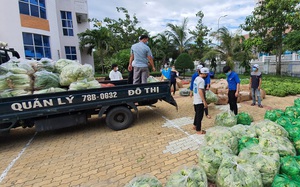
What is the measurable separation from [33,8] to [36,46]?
2648 mm

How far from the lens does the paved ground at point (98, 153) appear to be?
300 cm

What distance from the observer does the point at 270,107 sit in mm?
6551

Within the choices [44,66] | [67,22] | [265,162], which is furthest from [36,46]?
[265,162]

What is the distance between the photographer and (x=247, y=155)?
8.02 feet

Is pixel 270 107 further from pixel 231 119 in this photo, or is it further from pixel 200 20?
pixel 200 20

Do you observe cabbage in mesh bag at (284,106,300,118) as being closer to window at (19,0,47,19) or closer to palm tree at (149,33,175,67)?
window at (19,0,47,19)

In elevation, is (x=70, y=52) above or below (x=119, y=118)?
above

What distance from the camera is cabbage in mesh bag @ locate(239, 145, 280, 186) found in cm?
221

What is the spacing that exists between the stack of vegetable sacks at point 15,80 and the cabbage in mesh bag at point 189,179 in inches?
146

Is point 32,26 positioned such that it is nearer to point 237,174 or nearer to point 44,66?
point 44,66

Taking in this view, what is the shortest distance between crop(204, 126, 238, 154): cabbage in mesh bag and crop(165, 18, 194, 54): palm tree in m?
22.5

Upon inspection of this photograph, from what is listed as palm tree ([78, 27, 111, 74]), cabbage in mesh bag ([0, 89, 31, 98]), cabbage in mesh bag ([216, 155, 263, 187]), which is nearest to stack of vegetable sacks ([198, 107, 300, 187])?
cabbage in mesh bag ([216, 155, 263, 187])

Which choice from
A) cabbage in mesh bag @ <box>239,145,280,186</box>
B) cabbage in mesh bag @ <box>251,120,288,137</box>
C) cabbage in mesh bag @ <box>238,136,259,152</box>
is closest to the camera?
cabbage in mesh bag @ <box>239,145,280,186</box>

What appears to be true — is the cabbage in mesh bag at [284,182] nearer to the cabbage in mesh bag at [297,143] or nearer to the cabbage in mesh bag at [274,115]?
the cabbage in mesh bag at [297,143]
